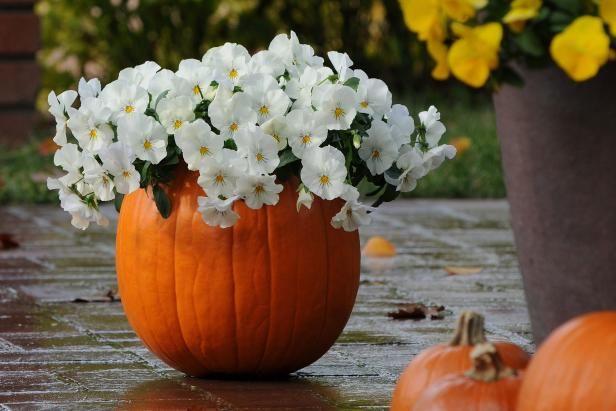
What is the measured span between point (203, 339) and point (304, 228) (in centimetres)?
38

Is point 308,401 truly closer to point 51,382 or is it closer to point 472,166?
point 51,382

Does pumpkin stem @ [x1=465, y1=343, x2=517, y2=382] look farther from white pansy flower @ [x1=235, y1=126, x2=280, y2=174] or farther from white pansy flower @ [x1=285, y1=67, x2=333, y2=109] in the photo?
white pansy flower @ [x1=285, y1=67, x2=333, y2=109]

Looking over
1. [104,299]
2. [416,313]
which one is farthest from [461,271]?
[104,299]

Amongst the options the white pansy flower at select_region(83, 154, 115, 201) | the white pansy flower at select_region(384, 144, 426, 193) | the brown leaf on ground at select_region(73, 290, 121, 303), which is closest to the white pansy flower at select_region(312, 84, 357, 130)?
the white pansy flower at select_region(384, 144, 426, 193)

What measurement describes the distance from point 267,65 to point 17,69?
270 inches

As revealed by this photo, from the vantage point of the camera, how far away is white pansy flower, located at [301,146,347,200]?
132 inches

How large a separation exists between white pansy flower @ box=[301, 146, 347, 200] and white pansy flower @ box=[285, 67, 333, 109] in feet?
0.62

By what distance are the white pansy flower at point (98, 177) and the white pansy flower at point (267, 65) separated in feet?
1.46

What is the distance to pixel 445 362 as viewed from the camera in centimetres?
274

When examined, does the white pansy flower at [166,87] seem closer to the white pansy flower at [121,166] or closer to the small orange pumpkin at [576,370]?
the white pansy flower at [121,166]

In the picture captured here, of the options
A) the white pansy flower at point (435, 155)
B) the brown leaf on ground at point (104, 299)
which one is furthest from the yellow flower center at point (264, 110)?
the brown leaf on ground at point (104, 299)

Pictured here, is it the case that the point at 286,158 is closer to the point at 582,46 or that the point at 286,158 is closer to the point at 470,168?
the point at 582,46

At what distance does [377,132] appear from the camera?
3506 mm

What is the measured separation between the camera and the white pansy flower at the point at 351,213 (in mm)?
3418
